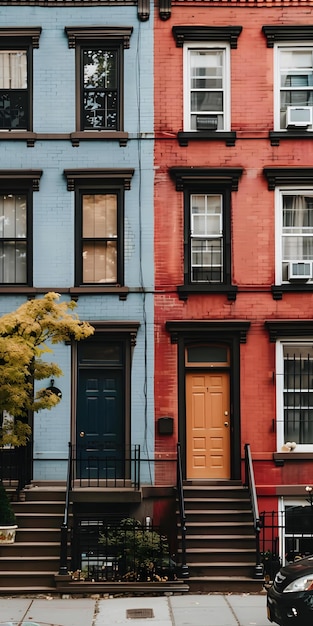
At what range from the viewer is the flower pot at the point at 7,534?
16141 mm

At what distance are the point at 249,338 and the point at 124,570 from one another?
511cm

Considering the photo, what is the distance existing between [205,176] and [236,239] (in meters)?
1.36

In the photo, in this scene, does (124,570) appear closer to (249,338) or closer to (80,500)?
(80,500)

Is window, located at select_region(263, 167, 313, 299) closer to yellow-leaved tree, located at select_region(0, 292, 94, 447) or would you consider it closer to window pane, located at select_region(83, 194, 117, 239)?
window pane, located at select_region(83, 194, 117, 239)

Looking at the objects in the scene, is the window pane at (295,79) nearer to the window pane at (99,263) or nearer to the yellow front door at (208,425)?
the window pane at (99,263)

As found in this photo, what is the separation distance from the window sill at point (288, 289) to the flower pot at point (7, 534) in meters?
6.56

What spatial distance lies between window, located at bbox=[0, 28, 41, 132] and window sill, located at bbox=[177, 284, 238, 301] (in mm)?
4377

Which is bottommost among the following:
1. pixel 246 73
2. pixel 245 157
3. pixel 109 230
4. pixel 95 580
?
pixel 95 580

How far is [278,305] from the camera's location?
18.6 metres

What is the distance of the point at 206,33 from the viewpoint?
61.8 ft

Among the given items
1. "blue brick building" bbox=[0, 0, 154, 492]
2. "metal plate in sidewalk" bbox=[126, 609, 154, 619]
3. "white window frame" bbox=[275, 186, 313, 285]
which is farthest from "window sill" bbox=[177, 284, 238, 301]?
"metal plate in sidewalk" bbox=[126, 609, 154, 619]

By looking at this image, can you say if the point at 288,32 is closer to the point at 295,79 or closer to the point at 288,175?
the point at 295,79

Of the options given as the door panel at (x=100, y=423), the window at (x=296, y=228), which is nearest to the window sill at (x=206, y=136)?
the window at (x=296, y=228)

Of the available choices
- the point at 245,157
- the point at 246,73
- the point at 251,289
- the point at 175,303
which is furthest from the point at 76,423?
the point at 246,73
